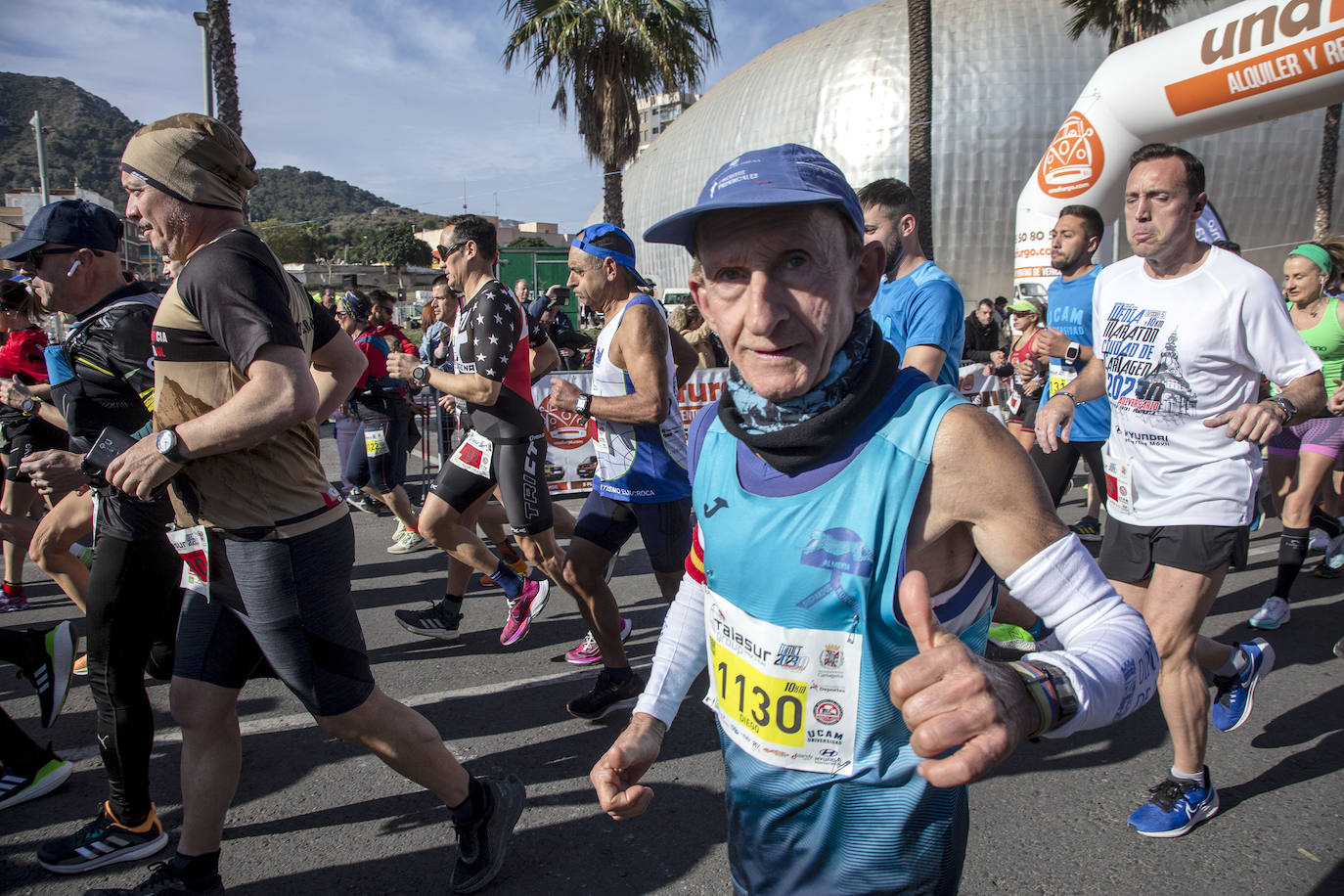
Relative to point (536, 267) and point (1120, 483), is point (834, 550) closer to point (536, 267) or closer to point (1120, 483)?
point (1120, 483)

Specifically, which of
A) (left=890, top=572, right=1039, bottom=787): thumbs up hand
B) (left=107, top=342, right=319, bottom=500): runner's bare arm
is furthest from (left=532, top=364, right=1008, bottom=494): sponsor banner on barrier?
(left=890, top=572, right=1039, bottom=787): thumbs up hand

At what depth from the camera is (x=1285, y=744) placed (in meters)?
3.32

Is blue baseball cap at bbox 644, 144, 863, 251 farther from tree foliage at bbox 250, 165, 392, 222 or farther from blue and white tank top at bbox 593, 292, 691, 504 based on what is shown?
tree foliage at bbox 250, 165, 392, 222

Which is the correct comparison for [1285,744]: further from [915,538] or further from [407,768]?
[407,768]

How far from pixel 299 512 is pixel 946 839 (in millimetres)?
1830

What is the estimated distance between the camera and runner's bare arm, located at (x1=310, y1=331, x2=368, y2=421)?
2766mm

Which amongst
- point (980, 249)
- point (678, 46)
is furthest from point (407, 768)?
point (980, 249)

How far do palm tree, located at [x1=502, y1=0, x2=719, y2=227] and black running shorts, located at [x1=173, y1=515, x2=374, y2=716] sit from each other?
1616 centimetres

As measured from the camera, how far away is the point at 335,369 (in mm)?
2803

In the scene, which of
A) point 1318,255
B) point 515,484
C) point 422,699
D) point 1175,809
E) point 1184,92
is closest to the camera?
point 1175,809

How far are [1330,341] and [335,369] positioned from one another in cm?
611

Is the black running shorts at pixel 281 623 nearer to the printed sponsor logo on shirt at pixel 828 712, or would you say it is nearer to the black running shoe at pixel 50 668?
the black running shoe at pixel 50 668

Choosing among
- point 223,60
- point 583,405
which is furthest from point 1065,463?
point 223,60

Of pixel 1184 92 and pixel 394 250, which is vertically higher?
pixel 394 250
